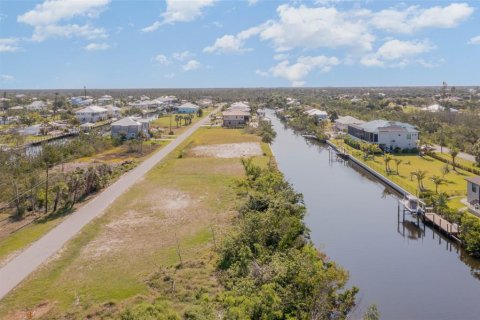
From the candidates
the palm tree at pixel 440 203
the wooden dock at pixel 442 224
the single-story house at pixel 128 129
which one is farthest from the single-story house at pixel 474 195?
the single-story house at pixel 128 129

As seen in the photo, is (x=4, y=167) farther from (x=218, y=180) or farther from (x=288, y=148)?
(x=288, y=148)

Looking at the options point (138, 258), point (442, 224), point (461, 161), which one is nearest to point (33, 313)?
point (138, 258)

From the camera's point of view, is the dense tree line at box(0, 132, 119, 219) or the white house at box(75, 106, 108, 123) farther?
the white house at box(75, 106, 108, 123)

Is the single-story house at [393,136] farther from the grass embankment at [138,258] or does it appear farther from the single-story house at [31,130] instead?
the single-story house at [31,130]

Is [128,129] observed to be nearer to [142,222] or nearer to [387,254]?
[142,222]

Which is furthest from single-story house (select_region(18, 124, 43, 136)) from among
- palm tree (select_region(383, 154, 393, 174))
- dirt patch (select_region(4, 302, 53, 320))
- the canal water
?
dirt patch (select_region(4, 302, 53, 320))

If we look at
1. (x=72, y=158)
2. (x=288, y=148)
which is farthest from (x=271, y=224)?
(x=288, y=148)

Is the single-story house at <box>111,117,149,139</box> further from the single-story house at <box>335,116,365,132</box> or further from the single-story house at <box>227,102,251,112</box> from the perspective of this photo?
the single-story house at <box>227,102,251,112</box>
